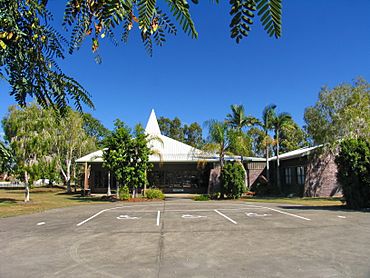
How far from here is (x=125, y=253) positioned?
7551mm

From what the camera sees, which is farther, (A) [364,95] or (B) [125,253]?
(A) [364,95]

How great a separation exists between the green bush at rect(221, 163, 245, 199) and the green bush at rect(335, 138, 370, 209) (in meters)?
9.34

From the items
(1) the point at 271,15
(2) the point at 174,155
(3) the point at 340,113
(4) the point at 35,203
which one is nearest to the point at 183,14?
(1) the point at 271,15

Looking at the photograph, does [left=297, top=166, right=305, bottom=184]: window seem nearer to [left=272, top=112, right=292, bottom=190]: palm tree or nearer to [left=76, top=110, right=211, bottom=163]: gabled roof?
[left=272, top=112, right=292, bottom=190]: palm tree

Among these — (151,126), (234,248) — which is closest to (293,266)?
(234,248)

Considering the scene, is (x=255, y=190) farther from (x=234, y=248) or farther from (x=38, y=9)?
(x=38, y=9)

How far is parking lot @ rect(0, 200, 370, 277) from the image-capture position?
6.10m

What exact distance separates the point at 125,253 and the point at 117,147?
1722cm

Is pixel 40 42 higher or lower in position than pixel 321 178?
higher

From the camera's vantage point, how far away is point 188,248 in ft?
26.1

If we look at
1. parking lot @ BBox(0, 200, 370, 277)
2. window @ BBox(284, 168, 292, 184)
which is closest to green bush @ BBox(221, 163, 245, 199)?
window @ BBox(284, 168, 292, 184)

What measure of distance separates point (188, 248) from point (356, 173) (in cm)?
1243

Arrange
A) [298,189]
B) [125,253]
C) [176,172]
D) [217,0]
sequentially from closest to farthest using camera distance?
1. [217,0]
2. [125,253]
3. [298,189]
4. [176,172]

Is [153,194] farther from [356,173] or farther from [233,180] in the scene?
[356,173]
